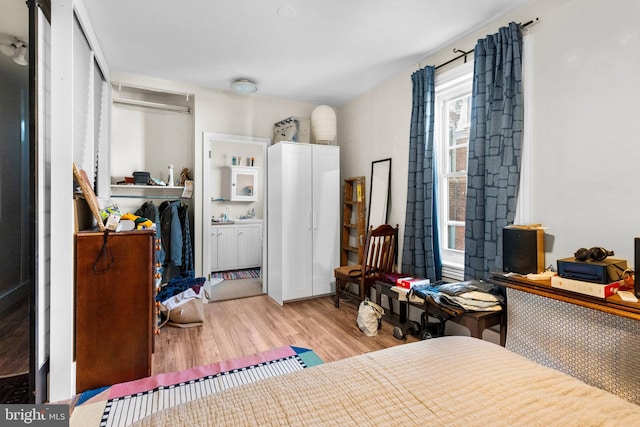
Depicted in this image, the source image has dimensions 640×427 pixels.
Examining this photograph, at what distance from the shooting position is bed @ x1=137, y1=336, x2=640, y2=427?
0.75 m

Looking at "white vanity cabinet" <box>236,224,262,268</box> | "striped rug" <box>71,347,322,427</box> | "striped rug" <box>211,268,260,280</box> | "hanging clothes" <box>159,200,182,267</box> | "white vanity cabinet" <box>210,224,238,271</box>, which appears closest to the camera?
"striped rug" <box>71,347,322,427</box>

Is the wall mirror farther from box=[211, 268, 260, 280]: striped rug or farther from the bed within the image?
the bed

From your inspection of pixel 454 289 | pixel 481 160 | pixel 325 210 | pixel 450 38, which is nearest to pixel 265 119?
pixel 325 210

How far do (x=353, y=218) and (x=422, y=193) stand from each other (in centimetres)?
135

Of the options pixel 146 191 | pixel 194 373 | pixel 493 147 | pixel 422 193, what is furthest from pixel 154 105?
pixel 493 147

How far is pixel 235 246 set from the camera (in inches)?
212

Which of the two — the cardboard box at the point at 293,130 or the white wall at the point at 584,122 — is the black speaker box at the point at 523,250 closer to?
the white wall at the point at 584,122

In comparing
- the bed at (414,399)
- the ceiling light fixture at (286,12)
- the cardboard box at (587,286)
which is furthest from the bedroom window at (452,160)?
the bed at (414,399)

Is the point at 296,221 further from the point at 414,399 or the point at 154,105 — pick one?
the point at 414,399

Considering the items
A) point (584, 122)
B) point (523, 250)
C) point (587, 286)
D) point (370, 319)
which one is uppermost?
point (584, 122)

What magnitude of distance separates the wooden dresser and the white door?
211 centimetres

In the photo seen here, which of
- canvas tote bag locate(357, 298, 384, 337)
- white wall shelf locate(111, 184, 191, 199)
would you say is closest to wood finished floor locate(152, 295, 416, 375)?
canvas tote bag locate(357, 298, 384, 337)

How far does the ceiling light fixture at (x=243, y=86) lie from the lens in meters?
3.57

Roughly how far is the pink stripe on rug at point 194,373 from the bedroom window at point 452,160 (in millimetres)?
1729
